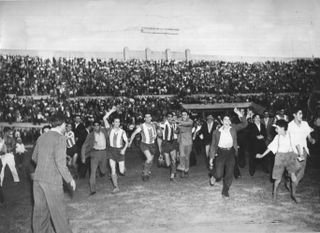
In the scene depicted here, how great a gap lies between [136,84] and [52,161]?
20.2 metres

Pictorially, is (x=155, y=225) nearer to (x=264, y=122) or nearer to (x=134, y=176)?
(x=134, y=176)

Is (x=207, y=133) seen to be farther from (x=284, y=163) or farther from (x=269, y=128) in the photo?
(x=284, y=163)

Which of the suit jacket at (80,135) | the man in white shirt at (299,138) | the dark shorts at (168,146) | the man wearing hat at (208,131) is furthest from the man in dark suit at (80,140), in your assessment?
the man in white shirt at (299,138)

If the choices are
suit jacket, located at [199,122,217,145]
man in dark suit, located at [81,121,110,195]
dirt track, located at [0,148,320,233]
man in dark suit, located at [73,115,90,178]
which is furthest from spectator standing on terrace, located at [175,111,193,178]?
man in dark suit, located at [73,115,90,178]

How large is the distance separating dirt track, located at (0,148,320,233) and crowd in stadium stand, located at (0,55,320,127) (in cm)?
1167

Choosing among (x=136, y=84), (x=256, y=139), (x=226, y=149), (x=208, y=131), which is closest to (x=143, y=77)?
(x=136, y=84)

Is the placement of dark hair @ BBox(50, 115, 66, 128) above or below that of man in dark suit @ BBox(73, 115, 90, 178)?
above

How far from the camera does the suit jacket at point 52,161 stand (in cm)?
433

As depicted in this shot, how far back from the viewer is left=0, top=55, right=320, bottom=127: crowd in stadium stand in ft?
66.3

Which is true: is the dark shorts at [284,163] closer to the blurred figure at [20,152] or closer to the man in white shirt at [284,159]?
the man in white shirt at [284,159]

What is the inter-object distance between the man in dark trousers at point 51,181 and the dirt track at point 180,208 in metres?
1.05

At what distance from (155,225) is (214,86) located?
69.0 feet

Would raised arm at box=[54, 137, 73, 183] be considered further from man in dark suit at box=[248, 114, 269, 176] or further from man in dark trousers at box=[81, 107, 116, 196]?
man in dark suit at box=[248, 114, 269, 176]

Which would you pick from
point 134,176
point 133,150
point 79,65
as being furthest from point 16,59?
point 134,176
